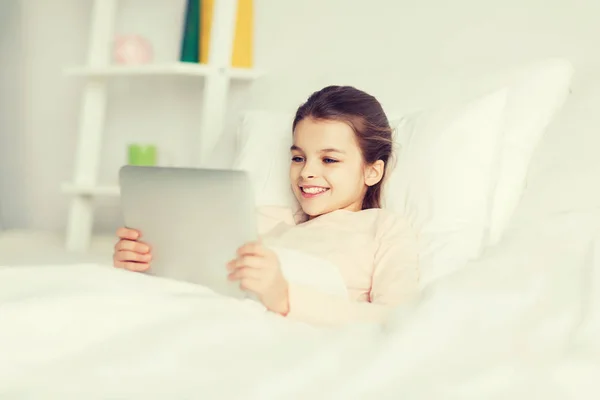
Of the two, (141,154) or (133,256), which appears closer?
(133,256)

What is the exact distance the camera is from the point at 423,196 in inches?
46.6

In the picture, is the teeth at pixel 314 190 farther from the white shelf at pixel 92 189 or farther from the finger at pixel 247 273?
the white shelf at pixel 92 189

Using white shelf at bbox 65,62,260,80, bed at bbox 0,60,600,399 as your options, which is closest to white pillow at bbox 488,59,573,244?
bed at bbox 0,60,600,399

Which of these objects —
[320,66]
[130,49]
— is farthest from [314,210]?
[130,49]

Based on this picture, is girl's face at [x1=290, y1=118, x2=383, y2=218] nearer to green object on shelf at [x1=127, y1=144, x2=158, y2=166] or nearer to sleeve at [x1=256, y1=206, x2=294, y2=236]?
sleeve at [x1=256, y1=206, x2=294, y2=236]

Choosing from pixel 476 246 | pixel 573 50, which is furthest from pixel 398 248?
pixel 573 50

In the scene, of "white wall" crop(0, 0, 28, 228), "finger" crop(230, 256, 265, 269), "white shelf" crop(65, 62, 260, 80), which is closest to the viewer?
"finger" crop(230, 256, 265, 269)

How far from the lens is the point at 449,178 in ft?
3.86

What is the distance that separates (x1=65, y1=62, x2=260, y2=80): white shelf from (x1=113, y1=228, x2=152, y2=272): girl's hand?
961 mm

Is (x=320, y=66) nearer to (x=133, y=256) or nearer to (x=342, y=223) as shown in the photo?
(x=342, y=223)

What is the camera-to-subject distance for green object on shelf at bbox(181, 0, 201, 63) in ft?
6.53

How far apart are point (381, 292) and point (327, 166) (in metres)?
0.27

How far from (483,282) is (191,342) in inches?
15.8

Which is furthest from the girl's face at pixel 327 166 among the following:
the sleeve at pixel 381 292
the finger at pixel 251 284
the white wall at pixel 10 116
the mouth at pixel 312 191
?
the white wall at pixel 10 116
